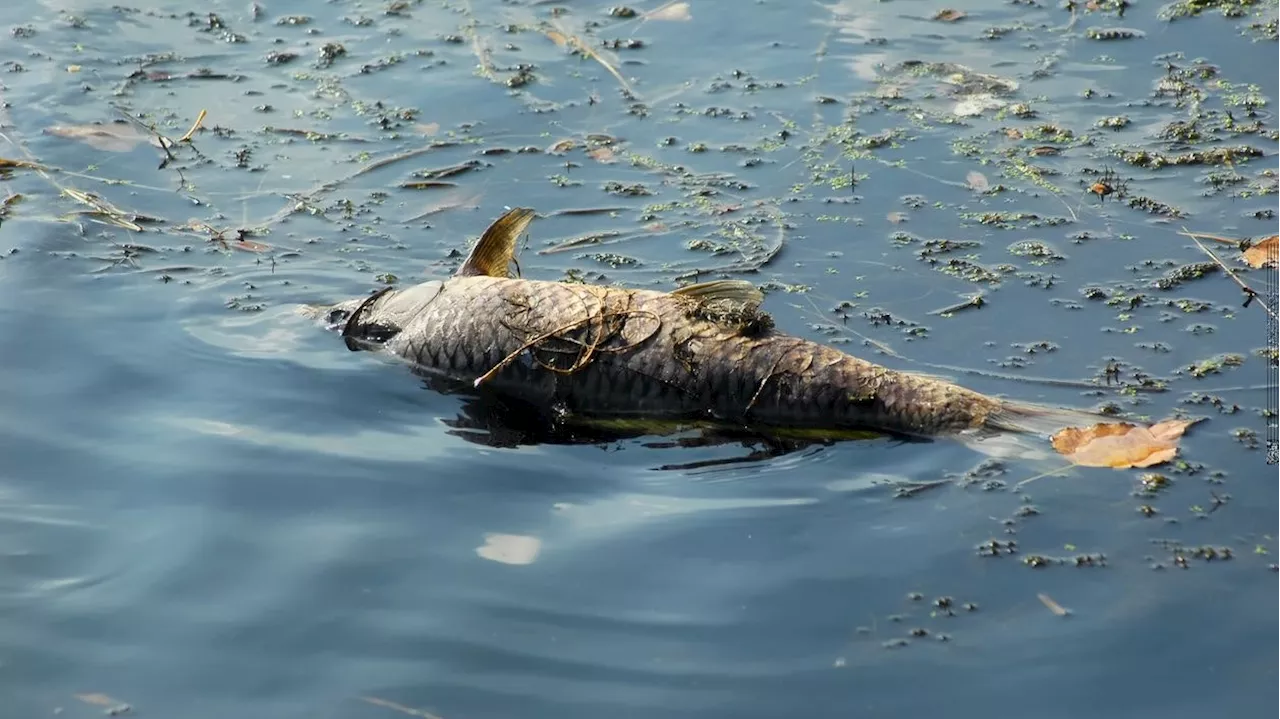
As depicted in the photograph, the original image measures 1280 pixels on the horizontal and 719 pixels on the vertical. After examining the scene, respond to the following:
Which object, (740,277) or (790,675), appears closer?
(790,675)

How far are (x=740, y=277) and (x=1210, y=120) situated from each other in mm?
2738

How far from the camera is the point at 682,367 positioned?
4.83 meters

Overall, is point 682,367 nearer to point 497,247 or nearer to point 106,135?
point 497,247

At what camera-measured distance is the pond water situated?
3854 mm

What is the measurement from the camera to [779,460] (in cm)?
470

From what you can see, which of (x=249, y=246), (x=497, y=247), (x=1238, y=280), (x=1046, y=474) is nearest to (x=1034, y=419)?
(x=1046, y=474)

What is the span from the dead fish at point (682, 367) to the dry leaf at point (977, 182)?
1.75 metres

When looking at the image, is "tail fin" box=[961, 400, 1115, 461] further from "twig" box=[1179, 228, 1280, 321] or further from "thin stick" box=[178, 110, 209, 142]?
"thin stick" box=[178, 110, 209, 142]

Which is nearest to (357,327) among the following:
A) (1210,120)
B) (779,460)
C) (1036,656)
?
(779,460)

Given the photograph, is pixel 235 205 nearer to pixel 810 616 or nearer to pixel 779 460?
pixel 779 460

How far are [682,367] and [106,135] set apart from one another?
4.48 metres

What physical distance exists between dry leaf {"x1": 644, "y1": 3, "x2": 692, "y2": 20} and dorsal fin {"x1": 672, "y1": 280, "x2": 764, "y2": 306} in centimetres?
427

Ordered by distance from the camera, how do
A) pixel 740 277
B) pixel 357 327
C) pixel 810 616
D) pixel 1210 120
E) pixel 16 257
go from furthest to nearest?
pixel 1210 120
pixel 16 257
pixel 740 277
pixel 357 327
pixel 810 616

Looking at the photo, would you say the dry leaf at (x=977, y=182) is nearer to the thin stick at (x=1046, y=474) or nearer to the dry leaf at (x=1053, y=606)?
the thin stick at (x=1046, y=474)
